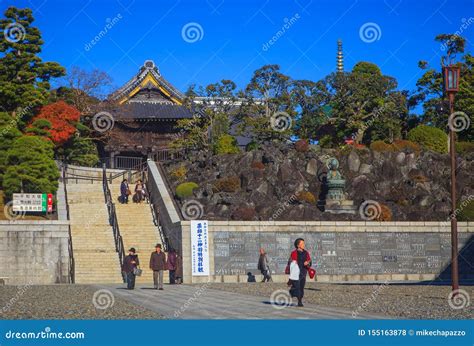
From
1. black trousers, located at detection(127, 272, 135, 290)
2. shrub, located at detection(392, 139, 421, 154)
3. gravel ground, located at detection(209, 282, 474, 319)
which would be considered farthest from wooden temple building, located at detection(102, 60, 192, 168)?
gravel ground, located at detection(209, 282, 474, 319)

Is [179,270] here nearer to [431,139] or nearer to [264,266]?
[264,266]

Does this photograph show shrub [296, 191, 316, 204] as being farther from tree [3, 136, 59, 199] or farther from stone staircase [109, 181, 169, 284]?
tree [3, 136, 59, 199]

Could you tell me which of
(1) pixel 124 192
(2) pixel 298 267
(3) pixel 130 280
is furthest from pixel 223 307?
(1) pixel 124 192

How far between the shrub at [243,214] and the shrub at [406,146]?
46.1 feet

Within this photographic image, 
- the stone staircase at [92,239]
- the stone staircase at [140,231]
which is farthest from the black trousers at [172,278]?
the stone staircase at [92,239]

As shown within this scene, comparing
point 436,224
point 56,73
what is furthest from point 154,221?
point 56,73

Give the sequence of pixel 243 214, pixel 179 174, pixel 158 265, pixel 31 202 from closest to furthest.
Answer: pixel 158 265 → pixel 31 202 → pixel 243 214 → pixel 179 174

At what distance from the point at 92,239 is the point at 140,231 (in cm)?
229

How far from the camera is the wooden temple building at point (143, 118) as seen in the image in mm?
61344

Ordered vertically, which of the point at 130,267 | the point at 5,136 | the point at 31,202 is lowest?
the point at 130,267

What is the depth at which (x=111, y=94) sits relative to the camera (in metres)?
65.2

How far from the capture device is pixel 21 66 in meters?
52.2

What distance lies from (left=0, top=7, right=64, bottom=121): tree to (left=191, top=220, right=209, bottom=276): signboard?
1912 centimetres

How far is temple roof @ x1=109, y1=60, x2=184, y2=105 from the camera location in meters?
67.8
